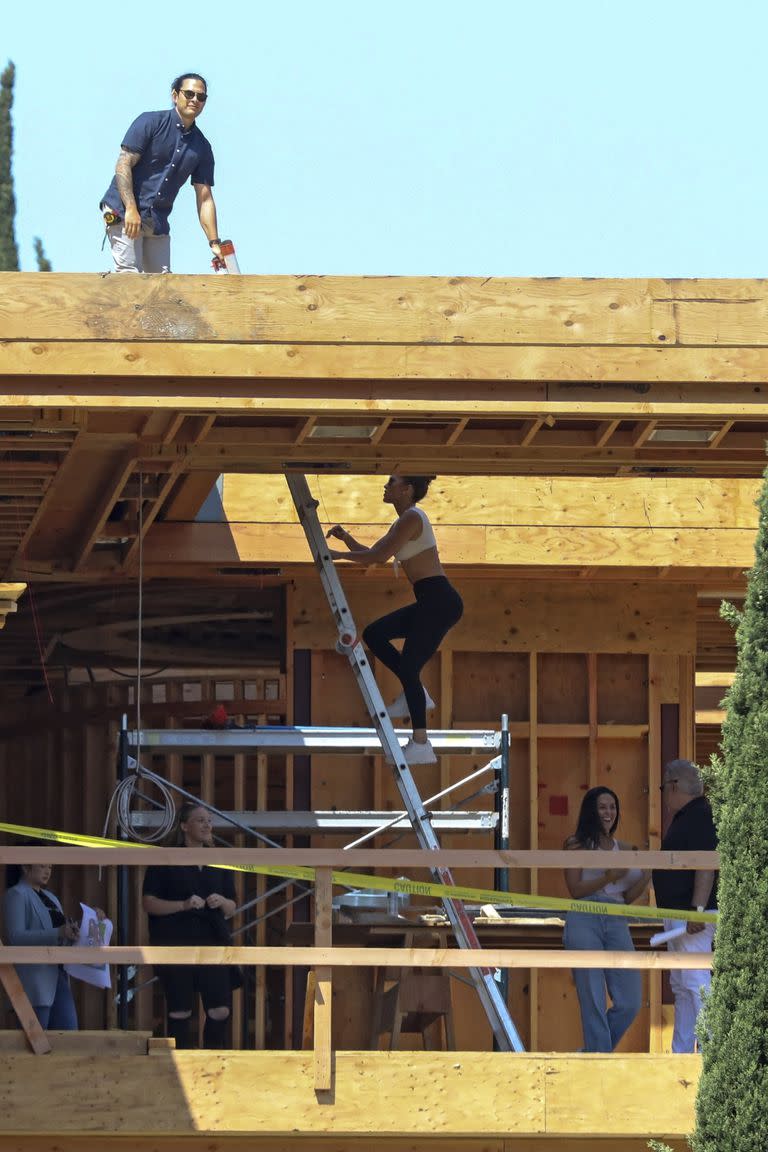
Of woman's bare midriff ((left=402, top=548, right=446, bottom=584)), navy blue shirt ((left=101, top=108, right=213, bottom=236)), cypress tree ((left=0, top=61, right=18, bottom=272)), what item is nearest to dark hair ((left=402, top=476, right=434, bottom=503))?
woman's bare midriff ((left=402, top=548, right=446, bottom=584))

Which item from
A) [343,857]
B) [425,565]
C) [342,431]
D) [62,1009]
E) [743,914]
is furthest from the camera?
[425,565]

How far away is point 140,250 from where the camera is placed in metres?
11.3

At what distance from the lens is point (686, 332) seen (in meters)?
9.55

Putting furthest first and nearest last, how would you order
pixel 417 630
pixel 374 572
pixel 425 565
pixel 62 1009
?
pixel 374 572
pixel 425 565
pixel 417 630
pixel 62 1009

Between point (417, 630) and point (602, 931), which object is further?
point (417, 630)

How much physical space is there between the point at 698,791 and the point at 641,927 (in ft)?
9.05

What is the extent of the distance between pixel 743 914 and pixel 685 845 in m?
1.85

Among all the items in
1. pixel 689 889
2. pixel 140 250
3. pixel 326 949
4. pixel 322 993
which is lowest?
pixel 322 993

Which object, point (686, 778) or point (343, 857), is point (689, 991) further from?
point (343, 857)

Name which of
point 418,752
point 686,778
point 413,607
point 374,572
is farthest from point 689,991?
point 374,572

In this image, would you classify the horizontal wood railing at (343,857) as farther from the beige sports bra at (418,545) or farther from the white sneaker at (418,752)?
the beige sports bra at (418,545)

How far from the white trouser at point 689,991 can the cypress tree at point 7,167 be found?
27.6 meters

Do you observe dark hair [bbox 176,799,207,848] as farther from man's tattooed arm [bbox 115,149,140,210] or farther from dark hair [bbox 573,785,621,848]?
man's tattooed arm [bbox 115,149,140,210]

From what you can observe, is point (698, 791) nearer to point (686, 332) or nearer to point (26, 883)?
point (686, 332)
